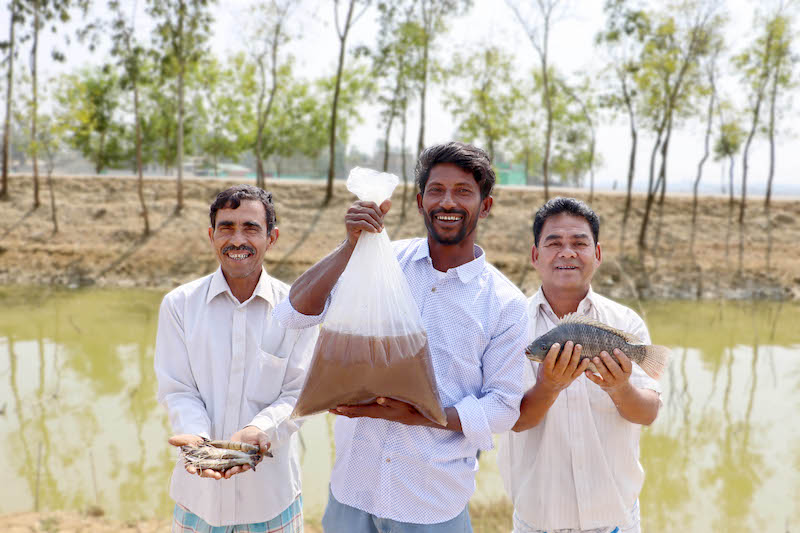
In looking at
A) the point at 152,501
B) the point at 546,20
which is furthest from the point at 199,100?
the point at 152,501

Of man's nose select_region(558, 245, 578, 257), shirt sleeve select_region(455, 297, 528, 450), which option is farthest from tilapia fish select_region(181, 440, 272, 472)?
man's nose select_region(558, 245, 578, 257)

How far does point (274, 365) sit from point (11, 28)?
860 inches

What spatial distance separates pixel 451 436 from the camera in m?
2.05

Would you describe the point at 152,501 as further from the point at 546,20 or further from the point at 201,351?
the point at 546,20

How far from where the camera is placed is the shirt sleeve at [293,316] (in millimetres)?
2135

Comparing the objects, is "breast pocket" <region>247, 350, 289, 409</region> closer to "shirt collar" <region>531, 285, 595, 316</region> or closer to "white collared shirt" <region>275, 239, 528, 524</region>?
"white collared shirt" <region>275, 239, 528, 524</region>

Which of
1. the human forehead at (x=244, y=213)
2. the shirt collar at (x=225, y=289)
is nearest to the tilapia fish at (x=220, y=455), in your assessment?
the shirt collar at (x=225, y=289)

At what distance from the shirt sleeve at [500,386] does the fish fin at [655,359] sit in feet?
1.40

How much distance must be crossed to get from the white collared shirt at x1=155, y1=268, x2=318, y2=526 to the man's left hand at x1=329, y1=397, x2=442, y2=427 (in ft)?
1.86

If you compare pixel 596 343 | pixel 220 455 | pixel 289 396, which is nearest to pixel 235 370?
pixel 289 396

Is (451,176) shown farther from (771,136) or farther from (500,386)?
(771,136)

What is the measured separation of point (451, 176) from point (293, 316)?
0.73m

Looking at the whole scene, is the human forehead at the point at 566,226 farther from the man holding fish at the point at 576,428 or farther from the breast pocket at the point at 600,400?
the breast pocket at the point at 600,400

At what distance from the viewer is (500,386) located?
2029mm
